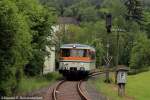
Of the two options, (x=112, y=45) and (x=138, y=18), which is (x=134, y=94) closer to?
(x=112, y=45)

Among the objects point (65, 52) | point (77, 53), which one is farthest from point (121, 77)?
point (65, 52)

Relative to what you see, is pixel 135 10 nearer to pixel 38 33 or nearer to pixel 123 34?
pixel 123 34

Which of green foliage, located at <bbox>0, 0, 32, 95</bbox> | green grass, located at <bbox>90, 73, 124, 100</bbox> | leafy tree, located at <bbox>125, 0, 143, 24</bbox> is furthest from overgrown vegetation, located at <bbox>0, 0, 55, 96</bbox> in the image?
leafy tree, located at <bbox>125, 0, 143, 24</bbox>

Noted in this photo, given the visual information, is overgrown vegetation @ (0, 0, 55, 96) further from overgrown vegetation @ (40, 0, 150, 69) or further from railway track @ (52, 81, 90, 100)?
overgrown vegetation @ (40, 0, 150, 69)

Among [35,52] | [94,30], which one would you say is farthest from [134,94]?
[94,30]

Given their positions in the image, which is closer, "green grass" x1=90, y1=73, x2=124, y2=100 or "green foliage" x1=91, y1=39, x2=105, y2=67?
"green grass" x1=90, y1=73, x2=124, y2=100

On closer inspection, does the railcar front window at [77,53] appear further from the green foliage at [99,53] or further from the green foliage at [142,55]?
the green foliage at [99,53]

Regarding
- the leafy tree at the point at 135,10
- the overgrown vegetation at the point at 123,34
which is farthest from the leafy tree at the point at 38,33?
the leafy tree at the point at 135,10

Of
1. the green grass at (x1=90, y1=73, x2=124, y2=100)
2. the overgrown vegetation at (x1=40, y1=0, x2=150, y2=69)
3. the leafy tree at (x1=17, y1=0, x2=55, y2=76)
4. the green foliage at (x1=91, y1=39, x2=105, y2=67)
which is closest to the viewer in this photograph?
the green grass at (x1=90, y1=73, x2=124, y2=100)

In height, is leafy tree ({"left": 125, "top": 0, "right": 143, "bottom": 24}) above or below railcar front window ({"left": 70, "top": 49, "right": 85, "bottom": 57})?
above

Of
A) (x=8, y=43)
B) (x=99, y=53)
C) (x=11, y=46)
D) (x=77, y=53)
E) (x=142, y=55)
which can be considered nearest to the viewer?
(x=8, y=43)

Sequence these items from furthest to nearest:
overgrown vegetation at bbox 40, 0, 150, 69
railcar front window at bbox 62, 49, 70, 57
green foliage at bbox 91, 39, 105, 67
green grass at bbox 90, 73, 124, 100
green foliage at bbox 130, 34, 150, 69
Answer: green foliage at bbox 91, 39, 105, 67
overgrown vegetation at bbox 40, 0, 150, 69
green foliage at bbox 130, 34, 150, 69
railcar front window at bbox 62, 49, 70, 57
green grass at bbox 90, 73, 124, 100

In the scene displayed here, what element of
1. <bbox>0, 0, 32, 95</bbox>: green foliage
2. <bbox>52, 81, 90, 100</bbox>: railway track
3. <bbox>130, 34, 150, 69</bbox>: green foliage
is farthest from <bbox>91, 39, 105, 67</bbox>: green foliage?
<bbox>0, 0, 32, 95</bbox>: green foliage

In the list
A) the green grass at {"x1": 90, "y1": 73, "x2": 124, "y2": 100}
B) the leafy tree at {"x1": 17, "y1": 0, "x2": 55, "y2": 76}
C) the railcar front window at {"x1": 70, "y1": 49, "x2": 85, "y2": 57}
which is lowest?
the green grass at {"x1": 90, "y1": 73, "x2": 124, "y2": 100}
